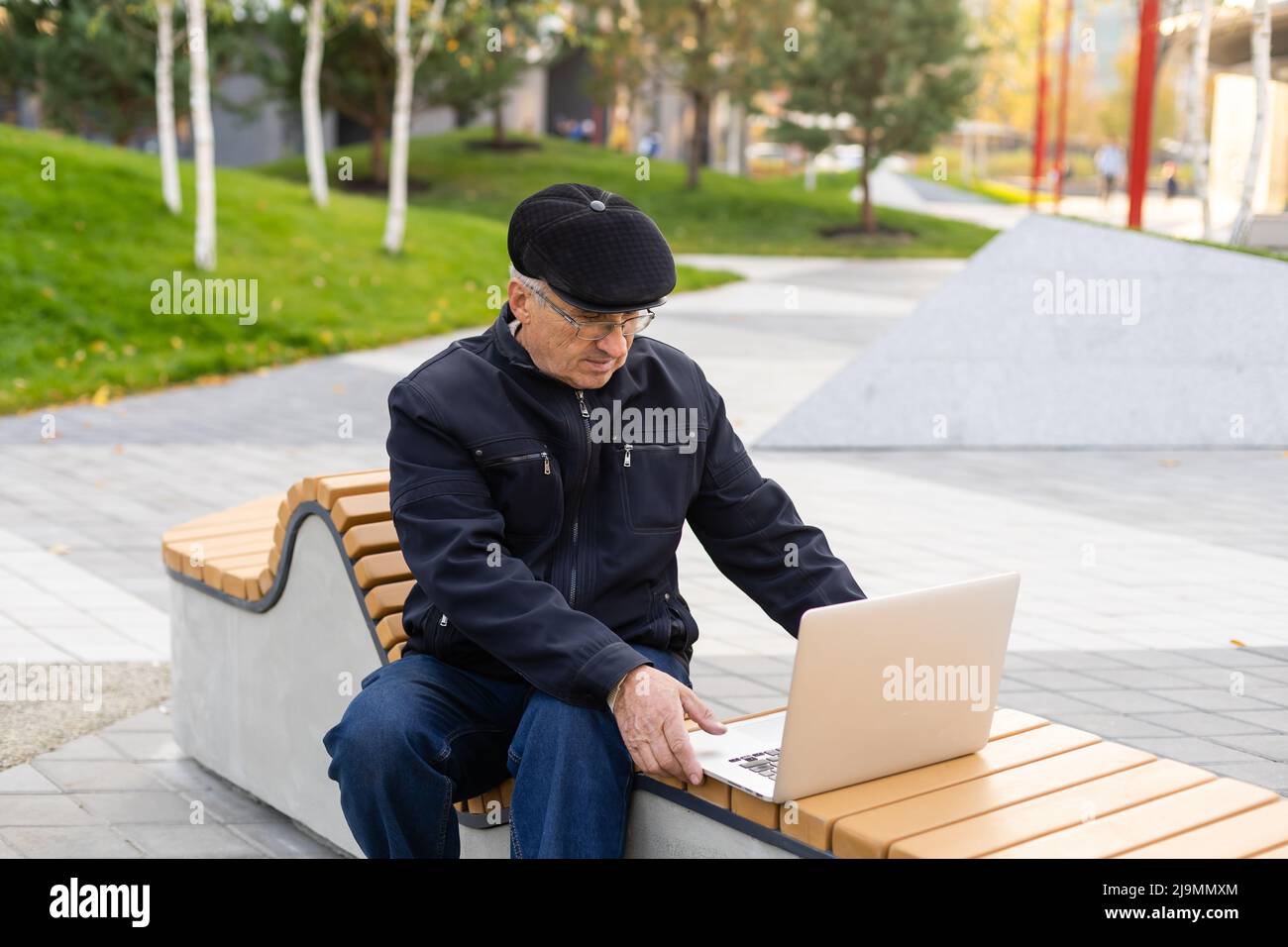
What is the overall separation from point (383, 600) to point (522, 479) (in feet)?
2.53

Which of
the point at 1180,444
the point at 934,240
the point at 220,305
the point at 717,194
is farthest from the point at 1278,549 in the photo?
the point at 717,194

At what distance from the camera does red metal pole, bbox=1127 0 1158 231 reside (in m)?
12.2

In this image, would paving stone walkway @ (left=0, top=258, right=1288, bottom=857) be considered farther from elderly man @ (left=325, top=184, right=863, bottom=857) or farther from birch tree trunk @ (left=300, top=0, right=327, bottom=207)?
birch tree trunk @ (left=300, top=0, right=327, bottom=207)

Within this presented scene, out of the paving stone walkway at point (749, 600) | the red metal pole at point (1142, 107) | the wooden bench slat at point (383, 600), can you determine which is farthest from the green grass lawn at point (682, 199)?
the wooden bench slat at point (383, 600)

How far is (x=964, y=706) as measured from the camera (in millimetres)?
2797

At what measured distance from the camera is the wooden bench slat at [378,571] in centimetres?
365

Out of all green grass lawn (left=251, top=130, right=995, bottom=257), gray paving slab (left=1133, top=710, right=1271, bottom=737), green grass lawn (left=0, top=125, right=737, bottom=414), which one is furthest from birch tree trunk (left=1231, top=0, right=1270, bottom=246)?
green grass lawn (left=251, top=130, right=995, bottom=257)

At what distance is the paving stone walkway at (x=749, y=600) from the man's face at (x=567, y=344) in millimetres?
1672

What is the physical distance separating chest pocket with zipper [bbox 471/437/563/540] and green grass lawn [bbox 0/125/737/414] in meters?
9.43

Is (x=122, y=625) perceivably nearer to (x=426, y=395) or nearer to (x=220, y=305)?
(x=426, y=395)

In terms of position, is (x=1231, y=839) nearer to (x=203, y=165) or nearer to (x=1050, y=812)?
(x=1050, y=812)

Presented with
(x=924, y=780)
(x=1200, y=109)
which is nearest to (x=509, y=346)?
(x=924, y=780)

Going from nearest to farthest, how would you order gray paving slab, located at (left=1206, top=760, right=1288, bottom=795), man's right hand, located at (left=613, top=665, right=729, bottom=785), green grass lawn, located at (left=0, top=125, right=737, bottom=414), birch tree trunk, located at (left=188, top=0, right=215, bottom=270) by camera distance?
1. man's right hand, located at (left=613, top=665, right=729, bottom=785)
2. gray paving slab, located at (left=1206, top=760, right=1288, bottom=795)
3. green grass lawn, located at (left=0, top=125, right=737, bottom=414)
4. birch tree trunk, located at (left=188, top=0, right=215, bottom=270)
